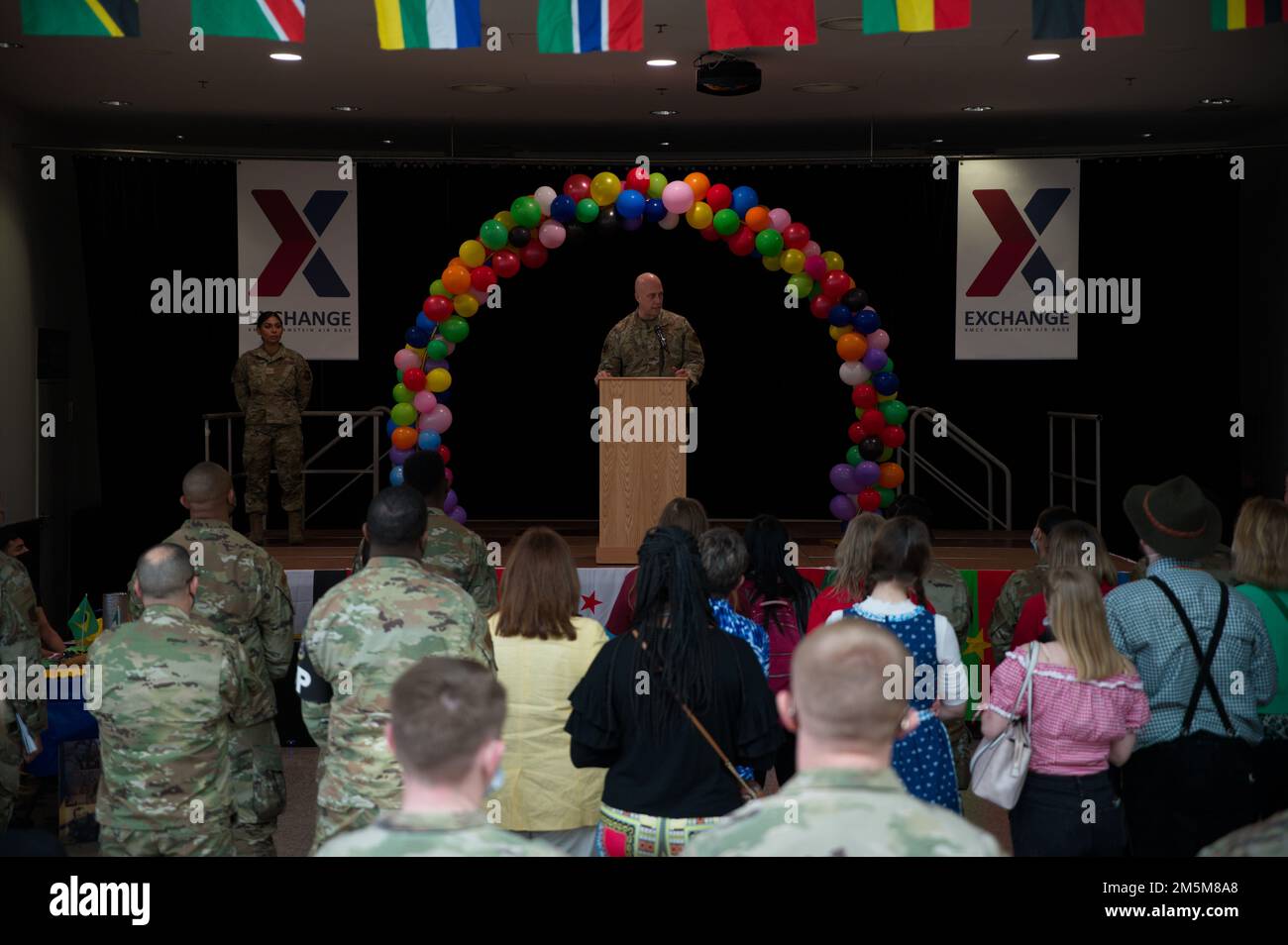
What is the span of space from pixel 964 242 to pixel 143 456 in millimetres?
6939

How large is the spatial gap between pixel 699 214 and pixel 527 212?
43.8 inches

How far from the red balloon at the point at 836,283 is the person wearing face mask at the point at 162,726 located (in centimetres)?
655

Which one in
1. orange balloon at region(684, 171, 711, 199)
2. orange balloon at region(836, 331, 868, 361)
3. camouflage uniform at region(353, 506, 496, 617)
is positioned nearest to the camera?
camouflage uniform at region(353, 506, 496, 617)

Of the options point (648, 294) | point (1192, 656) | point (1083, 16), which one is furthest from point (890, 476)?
point (1192, 656)

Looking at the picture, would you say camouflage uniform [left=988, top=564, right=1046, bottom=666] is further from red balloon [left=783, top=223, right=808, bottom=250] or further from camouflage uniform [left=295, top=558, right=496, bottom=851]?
red balloon [left=783, top=223, right=808, bottom=250]

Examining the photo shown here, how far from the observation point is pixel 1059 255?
10.5 m

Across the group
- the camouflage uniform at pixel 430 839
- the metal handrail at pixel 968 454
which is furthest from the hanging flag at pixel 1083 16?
the metal handrail at pixel 968 454

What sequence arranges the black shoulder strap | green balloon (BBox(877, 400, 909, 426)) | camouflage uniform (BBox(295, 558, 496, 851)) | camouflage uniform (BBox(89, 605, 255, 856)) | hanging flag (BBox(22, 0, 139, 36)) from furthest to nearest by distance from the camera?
green balloon (BBox(877, 400, 909, 426)) < hanging flag (BBox(22, 0, 139, 36)) < the black shoulder strap < camouflage uniform (BBox(89, 605, 255, 856)) < camouflage uniform (BBox(295, 558, 496, 851))

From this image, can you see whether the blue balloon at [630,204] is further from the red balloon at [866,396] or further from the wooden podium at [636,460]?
the red balloon at [866,396]

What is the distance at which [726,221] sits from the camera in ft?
29.8

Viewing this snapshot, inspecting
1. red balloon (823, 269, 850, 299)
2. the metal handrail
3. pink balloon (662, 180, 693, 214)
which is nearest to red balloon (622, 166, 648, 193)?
pink balloon (662, 180, 693, 214)

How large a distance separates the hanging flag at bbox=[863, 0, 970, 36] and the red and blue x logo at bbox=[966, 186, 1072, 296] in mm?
5082

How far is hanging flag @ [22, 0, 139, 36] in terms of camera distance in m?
5.47

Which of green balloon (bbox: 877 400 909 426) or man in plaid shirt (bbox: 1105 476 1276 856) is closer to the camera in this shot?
man in plaid shirt (bbox: 1105 476 1276 856)
